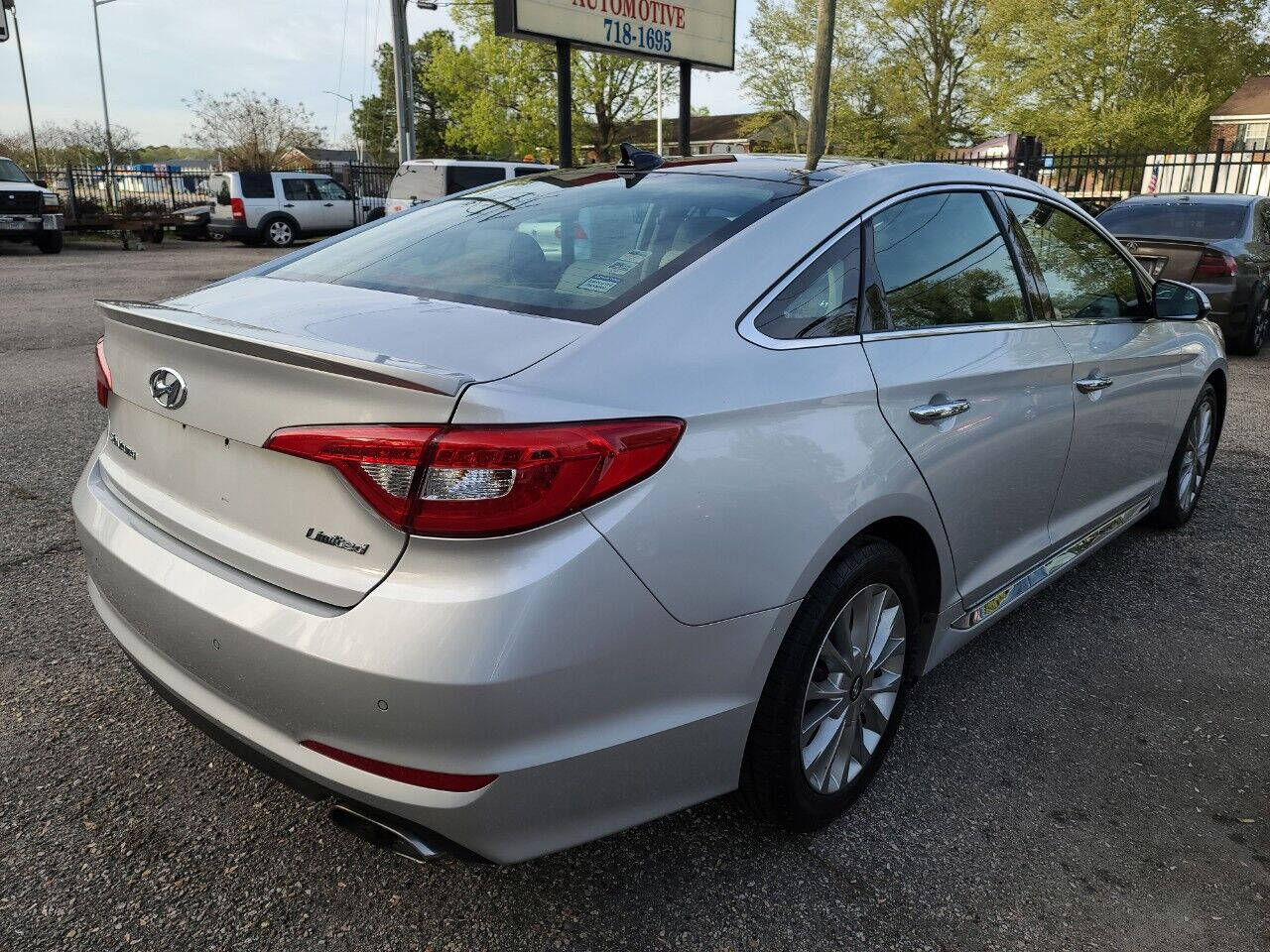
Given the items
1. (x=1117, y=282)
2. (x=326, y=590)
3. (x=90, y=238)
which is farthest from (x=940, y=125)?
(x=326, y=590)

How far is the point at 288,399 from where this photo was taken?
5.83 feet

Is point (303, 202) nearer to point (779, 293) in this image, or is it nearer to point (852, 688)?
point (779, 293)

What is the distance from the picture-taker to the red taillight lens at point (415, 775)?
1665mm

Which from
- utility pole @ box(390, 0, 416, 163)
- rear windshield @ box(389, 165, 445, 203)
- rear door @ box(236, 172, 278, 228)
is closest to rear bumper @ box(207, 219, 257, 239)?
rear door @ box(236, 172, 278, 228)

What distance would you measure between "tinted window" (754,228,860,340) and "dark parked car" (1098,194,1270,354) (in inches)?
285

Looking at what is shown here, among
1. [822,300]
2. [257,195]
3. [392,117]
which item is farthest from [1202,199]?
[392,117]

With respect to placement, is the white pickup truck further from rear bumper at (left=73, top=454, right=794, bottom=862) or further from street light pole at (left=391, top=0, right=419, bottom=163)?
rear bumper at (left=73, top=454, right=794, bottom=862)

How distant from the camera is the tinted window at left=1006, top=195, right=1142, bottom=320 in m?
3.22

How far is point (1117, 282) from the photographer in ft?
12.1

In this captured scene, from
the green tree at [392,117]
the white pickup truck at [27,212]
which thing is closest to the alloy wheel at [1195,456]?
the white pickup truck at [27,212]

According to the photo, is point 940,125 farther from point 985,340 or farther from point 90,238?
point 985,340

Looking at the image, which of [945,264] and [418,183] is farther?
[418,183]

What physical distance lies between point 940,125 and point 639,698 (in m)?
46.9

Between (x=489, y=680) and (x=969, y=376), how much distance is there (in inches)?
62.6
